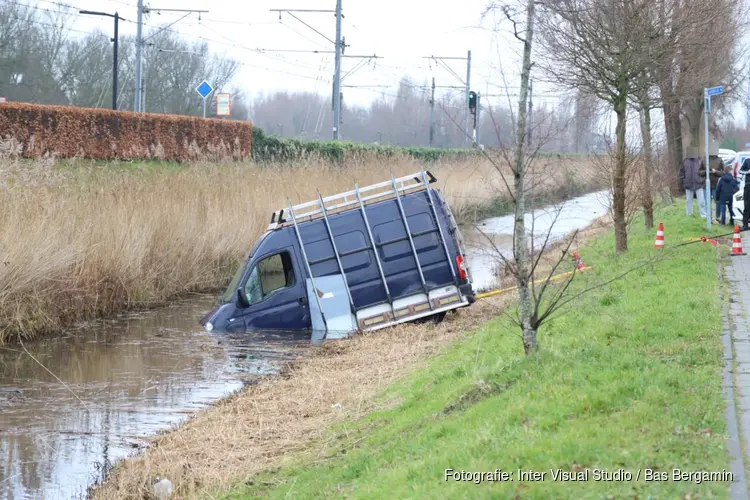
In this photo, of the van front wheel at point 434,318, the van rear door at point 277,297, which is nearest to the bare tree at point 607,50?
the van front wheel at point 434,318

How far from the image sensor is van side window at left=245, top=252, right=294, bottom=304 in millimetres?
15633

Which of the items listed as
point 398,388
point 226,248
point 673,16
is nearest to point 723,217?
point 673,16

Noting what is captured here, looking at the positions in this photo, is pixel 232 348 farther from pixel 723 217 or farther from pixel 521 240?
pixel 723 217

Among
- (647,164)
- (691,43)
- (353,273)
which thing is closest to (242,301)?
(353,273)

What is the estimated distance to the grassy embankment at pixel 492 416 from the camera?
552 cm

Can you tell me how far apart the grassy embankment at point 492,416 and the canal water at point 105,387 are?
0.64 m

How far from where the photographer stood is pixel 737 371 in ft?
24.9

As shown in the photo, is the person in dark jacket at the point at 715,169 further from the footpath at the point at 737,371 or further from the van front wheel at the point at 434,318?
the van front wheel at the point at 434,318

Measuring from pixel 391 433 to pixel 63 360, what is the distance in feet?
27.1

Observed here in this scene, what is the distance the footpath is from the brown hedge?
16.6 metres

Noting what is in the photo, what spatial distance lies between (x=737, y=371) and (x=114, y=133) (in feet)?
92.5

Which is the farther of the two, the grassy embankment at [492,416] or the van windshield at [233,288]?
the van windshield at [233,288]

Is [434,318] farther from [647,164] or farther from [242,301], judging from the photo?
[647,164]

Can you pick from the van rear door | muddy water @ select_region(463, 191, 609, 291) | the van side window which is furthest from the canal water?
muddy water @ select_region(463, 191, 609, 291)
